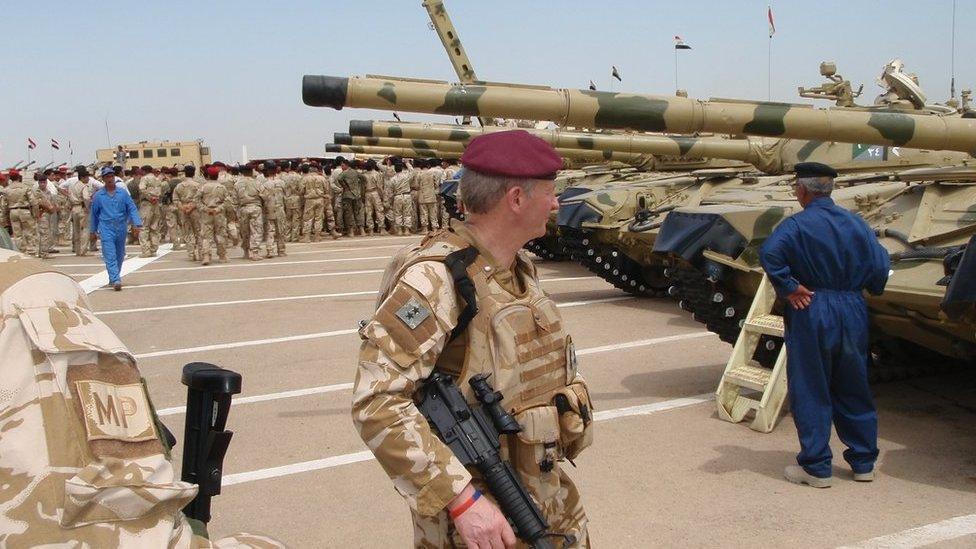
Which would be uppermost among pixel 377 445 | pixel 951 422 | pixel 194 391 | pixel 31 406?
pixel 31 406

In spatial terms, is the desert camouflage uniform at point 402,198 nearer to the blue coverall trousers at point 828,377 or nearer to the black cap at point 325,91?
the black cap at point 325,91

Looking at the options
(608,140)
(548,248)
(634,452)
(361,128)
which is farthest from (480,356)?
(548,248)

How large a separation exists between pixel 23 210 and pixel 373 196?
306 inches

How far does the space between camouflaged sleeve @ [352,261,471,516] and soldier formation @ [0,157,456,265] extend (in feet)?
48.7

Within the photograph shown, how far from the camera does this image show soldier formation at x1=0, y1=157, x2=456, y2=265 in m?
17.0

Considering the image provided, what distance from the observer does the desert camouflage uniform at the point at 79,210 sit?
1923 cm

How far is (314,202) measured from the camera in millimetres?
21547

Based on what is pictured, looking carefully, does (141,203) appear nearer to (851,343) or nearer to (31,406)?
(851,343)

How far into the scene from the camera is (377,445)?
2117 mm

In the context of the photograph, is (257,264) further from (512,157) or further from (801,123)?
(512,157)

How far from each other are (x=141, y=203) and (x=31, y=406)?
20.7 metres

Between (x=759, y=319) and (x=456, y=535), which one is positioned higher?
(x=456, y=535)

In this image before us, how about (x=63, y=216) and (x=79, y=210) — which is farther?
(x=63, y=216)

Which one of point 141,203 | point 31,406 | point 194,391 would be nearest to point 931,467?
point 194,391
